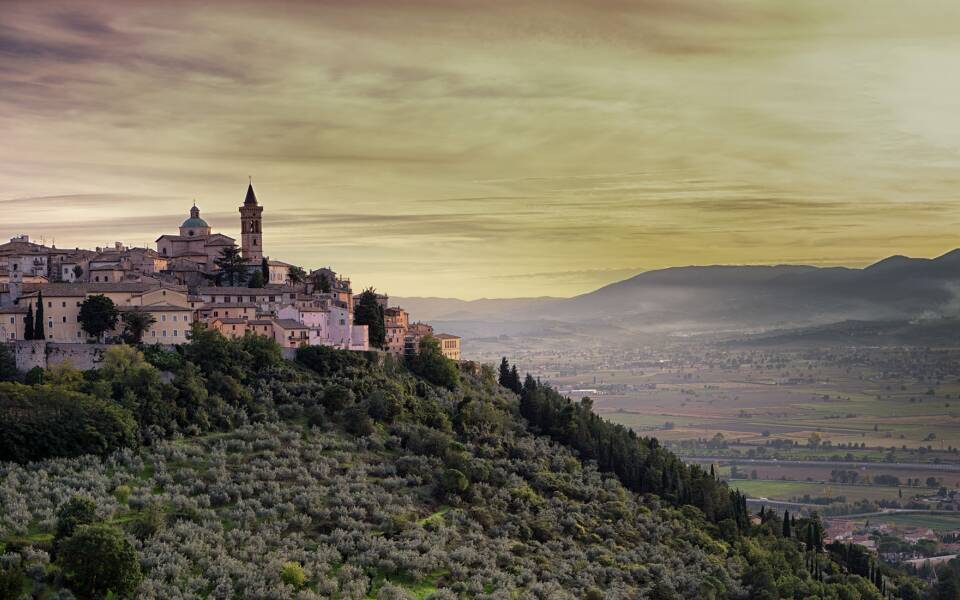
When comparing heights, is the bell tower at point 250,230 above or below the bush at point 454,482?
above

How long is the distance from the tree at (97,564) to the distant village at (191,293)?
3417 cm

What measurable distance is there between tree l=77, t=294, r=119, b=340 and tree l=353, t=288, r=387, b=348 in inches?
854

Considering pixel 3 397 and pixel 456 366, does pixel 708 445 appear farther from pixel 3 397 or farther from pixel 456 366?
pixel 3 397

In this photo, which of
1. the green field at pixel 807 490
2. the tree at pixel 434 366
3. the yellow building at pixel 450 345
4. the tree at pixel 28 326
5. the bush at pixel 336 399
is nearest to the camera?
the bush at pixel 336 399

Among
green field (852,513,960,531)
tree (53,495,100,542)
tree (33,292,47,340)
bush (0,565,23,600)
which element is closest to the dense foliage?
tree (33,292,47,340)

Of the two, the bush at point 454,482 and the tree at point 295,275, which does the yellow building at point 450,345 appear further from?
the bush at point 454,482

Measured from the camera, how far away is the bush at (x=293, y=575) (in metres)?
40.7

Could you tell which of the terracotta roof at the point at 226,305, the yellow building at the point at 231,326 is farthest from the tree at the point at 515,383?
the yellow building at the point at 231,326

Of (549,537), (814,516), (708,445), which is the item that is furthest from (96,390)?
(708,445)

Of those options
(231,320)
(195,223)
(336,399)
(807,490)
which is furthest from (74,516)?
(807,490)

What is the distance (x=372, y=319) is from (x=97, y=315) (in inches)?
936

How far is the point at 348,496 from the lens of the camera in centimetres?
5169

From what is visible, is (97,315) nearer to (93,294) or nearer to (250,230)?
(93,294)

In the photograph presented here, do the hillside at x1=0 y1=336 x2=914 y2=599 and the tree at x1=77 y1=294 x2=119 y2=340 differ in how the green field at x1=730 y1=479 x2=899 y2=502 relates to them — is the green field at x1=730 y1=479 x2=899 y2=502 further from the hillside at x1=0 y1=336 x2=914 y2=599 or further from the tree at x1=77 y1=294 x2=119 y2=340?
the tree at x1=77 y1=294 x2=119 y2=340
